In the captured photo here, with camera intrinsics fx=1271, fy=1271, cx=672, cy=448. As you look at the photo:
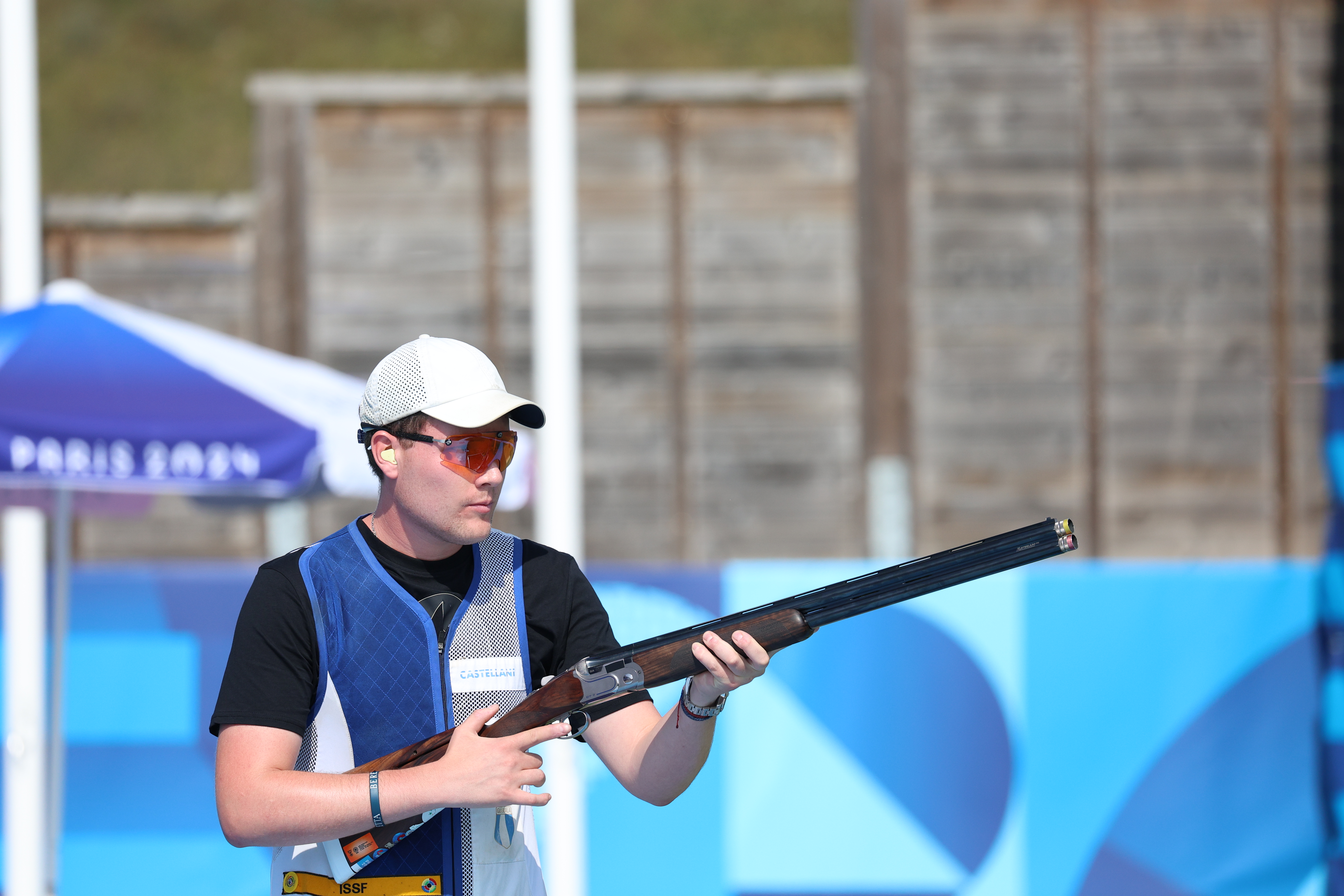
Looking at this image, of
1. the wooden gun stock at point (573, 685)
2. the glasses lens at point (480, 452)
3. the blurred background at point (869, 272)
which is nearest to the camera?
the wooden gun stock at point (573, 685)

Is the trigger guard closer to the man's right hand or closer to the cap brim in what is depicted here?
the man's right hand

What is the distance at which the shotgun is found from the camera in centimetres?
217

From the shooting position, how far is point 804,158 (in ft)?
26.5

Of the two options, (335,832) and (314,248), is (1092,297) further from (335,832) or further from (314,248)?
(335,832)

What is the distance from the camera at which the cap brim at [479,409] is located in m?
2.23

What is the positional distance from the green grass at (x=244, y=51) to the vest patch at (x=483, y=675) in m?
13.8

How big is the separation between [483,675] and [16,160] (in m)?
3.94

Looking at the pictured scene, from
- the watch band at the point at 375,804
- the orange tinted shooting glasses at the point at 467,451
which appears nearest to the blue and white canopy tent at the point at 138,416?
the orange tinted shooting glasses at the point at 467,451

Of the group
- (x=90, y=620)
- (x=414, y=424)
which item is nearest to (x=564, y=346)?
(x=90, y=620)

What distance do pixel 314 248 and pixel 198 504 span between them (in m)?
1.86

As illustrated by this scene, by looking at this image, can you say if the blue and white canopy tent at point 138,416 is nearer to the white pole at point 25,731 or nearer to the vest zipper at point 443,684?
the white pole at point 25,731

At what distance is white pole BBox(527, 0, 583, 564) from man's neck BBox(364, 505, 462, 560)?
2.68 meters

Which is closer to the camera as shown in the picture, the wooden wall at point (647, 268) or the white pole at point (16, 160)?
the white pole at point (16, 160)

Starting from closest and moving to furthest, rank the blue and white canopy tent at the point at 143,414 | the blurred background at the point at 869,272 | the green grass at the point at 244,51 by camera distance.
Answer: the blue and white canopy tent at the point at 143,414 < the blurred background at the point at 869,272 < the green grass at the point at 244,51
